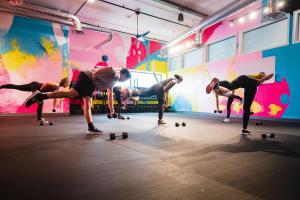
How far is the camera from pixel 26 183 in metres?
1.31

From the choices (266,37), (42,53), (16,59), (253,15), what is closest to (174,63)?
(253,15)

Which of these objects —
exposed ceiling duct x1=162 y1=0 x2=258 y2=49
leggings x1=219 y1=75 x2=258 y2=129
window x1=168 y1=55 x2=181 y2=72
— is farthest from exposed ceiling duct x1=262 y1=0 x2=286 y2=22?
window x1=168 y1=55 x2=181 y2=72

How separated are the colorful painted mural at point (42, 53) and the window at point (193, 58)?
3307mm

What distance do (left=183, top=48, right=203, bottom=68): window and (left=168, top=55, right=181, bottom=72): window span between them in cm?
35

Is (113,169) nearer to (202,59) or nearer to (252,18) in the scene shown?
(252,18)

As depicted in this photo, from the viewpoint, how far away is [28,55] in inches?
A: 297

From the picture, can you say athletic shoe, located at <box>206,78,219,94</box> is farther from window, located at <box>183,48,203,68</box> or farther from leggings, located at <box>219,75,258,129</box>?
window, located at <box>183,48,203,68</box>

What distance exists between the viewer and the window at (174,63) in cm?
1077

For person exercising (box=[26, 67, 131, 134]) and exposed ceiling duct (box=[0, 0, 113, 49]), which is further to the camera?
exposed ceiling duct (box=[0, 0, 113, 49])

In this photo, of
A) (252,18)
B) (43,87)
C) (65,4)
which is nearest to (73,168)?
(43,87)

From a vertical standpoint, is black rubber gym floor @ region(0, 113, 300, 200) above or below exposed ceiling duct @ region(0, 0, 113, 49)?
Result: below

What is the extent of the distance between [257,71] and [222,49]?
2056 mm

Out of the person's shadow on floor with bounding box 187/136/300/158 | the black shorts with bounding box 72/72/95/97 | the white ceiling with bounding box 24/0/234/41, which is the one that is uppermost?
the white ceiling with bounding box 24/0/234/41

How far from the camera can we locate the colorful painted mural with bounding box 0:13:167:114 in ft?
23.7
